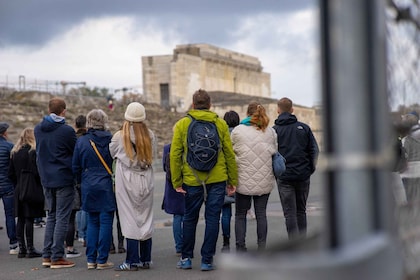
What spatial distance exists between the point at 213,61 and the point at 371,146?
77.4m

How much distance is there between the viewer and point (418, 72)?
3.20 meters

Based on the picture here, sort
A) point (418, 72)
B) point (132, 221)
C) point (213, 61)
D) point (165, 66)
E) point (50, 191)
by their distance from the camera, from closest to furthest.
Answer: point (418, 72) < point (132, 221) < point (50, 191) < point (165, 66) < point (213, 61)

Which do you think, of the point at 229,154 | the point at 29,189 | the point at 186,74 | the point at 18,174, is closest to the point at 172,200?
the point at 229,154

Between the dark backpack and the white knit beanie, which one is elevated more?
the white knit beanie

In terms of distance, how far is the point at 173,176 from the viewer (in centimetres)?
892

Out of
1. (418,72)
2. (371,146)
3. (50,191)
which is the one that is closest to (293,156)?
(50,191)

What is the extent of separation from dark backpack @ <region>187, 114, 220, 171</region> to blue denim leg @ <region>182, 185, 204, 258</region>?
0.28 m

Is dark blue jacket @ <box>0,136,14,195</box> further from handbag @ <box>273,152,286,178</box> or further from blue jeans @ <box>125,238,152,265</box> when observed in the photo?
handbag @ <box>273,152,286,178</box>

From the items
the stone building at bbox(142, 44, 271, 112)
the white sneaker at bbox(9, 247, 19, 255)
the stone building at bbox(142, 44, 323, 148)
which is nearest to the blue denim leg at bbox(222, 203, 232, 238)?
the white sneaker at bbox(9, 247, 19, 255)

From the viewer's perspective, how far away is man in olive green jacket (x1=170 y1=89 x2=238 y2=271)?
8.90 metres

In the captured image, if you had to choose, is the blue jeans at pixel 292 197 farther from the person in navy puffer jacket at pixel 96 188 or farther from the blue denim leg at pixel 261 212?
the person in navy puffer jacket at pixel 96 188

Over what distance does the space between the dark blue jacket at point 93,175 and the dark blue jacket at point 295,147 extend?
2.10 m

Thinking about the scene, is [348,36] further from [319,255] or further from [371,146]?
[319,255]

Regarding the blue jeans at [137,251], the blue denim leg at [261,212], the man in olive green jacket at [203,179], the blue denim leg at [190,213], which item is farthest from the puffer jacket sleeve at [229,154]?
the blue jeans at [137,251]
